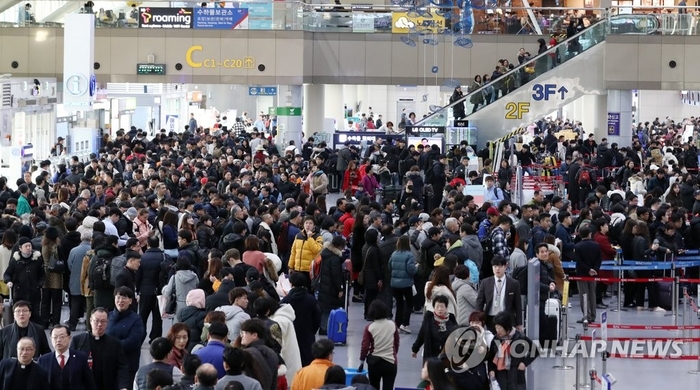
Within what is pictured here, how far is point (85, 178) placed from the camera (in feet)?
68.4

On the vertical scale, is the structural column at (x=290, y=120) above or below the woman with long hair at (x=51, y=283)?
above

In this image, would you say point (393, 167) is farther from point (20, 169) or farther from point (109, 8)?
point (109, 8)

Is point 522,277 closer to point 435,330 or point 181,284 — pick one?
point 435,330

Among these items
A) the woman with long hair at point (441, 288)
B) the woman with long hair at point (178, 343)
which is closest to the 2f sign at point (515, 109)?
the woman with long hair at point (441, 288)

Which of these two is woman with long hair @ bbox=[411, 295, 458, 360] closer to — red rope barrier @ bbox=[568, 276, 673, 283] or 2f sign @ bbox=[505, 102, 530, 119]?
red rope barrier @ bbox=[568, 276, 673, 283]

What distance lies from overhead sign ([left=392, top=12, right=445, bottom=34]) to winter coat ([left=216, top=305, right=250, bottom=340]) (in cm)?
2636

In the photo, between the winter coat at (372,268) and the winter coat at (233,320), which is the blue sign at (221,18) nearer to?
the winter coat at (372,268)

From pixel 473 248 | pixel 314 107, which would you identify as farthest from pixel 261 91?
pixel 473 248

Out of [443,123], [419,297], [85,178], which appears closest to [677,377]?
[419,297]

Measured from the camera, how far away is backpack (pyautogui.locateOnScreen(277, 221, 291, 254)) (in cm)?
1669

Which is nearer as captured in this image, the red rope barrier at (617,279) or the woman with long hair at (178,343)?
the woman with long hair at (178,343)

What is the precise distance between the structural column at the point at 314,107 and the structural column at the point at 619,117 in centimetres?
895

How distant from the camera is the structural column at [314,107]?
39.5 m

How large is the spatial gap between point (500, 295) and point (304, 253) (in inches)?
125
